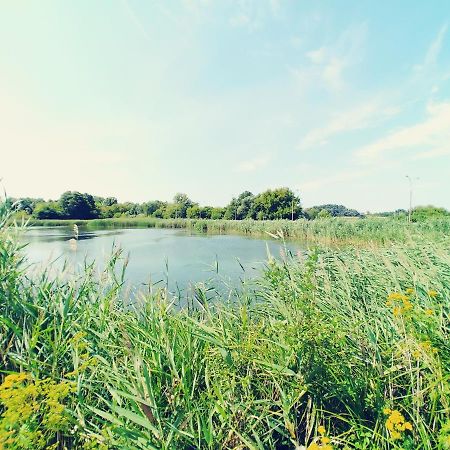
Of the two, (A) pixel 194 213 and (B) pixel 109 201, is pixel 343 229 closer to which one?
(A) pixel 194 213

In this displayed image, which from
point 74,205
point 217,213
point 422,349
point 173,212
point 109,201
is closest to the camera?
point 422,349

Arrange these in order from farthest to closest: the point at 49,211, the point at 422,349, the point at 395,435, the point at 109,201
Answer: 1. the point at 109,201
2. the point at 49,211
3. the point at 422,349
4. the point at 395,435

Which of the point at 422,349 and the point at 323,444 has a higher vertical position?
the point at 422,349

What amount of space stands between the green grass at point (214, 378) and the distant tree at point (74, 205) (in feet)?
195

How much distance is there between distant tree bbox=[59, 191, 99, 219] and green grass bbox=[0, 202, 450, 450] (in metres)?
59.5

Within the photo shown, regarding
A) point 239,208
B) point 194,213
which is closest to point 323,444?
point 239,208

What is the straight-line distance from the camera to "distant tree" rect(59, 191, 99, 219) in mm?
54906

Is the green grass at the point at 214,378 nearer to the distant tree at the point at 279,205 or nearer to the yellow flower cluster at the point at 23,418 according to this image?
the yellow flower cluster at the point at 23,418

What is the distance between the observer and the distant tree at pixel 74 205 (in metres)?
54.9

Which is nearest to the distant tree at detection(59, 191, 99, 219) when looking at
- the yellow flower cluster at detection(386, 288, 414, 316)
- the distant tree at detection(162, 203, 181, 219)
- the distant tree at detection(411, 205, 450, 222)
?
the distant tree at detection(162, 203, 181, 219)

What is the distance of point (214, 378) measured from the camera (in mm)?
1916

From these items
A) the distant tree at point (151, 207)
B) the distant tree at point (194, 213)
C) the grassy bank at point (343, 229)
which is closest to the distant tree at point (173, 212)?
the distant tree at point (194, 213)

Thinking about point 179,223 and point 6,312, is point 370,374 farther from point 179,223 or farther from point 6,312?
point 179,223

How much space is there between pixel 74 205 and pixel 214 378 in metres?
61.4
